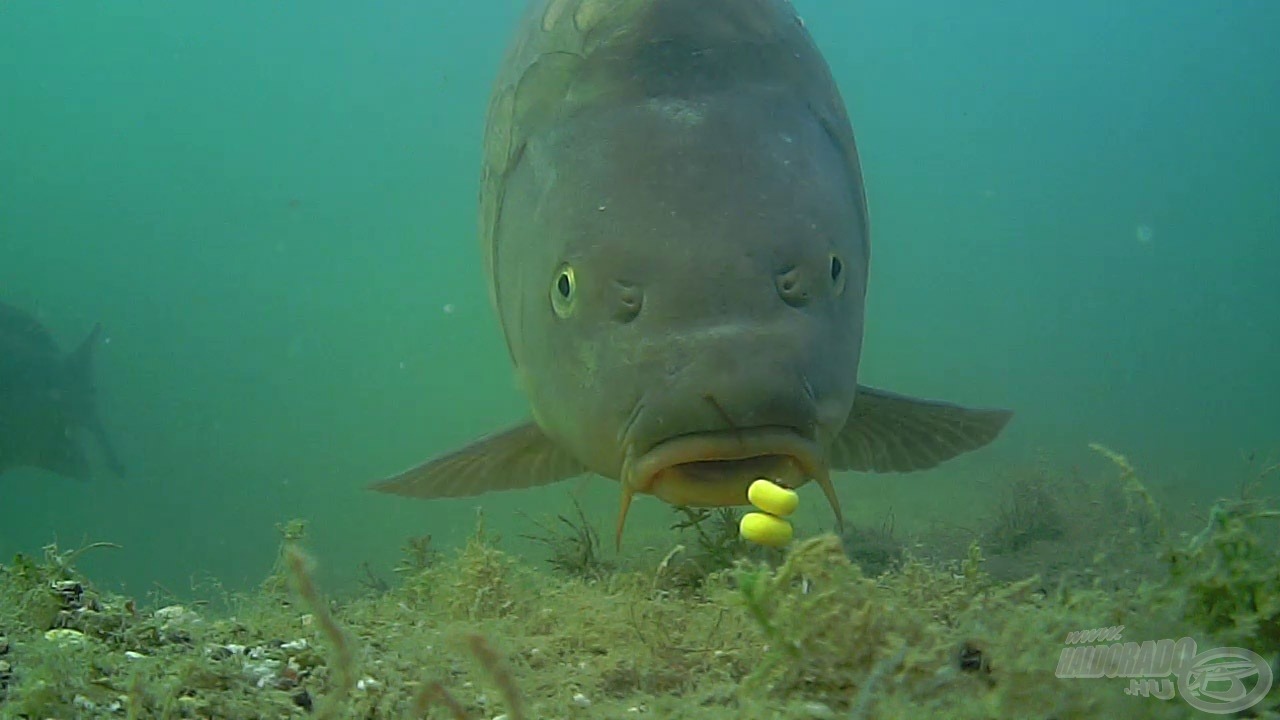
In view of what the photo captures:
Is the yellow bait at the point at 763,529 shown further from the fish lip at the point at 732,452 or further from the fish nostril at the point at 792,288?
the fish nostril at the point at 792,288

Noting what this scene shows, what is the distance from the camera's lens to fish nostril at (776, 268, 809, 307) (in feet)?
10.8

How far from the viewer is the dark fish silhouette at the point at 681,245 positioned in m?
3.09

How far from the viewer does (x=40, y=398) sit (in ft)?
47.3

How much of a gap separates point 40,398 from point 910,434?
14.4 metres

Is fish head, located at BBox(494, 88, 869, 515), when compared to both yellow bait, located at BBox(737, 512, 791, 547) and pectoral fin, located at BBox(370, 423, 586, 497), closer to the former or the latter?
yellow bait, located at BBox(737, 512, 791, 547)

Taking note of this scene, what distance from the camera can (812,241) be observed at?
3.47m

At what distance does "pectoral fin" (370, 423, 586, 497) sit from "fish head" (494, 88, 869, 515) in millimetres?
946

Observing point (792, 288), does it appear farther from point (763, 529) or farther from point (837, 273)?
point (763, 529)

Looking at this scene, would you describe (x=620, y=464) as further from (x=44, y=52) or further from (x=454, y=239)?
(x=44, y=52)

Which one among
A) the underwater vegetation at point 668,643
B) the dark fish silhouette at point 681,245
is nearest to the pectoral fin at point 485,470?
the dark fish silhouette at point 681,245

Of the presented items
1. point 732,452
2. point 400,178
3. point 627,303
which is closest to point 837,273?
point 627,303

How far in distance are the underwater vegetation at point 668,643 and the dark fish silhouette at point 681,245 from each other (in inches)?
23.1

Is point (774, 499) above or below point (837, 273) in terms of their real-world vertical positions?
below

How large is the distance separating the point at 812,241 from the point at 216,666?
8.03 ft
